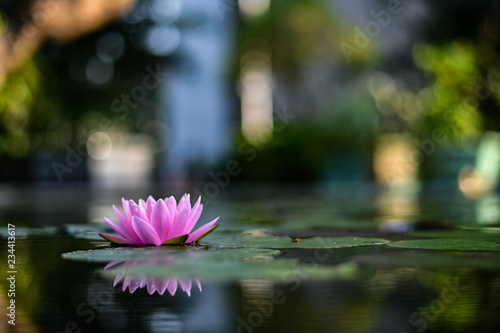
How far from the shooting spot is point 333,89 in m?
14.4

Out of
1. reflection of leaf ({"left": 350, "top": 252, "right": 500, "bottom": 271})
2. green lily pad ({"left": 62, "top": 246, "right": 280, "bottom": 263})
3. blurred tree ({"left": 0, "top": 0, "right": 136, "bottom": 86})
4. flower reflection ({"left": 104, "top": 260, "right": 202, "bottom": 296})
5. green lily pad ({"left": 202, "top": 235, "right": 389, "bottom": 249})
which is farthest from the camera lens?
blurred tree ({"left": 0, "top": 0, "right": 136, "bottom": 86})

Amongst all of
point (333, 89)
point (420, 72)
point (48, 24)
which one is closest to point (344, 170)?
point (420, 72)

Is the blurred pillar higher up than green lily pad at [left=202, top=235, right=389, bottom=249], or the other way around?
the blurred pillar

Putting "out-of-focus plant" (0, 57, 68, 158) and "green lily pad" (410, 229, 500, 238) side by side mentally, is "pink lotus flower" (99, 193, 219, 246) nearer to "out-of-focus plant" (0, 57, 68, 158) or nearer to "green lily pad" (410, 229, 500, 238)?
"green lily pad" (410, 229, 500, 238)

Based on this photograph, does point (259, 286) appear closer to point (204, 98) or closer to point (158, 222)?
point (158, 222)

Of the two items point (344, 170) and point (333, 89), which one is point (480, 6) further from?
point (333, 89)

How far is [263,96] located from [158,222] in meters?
13.2

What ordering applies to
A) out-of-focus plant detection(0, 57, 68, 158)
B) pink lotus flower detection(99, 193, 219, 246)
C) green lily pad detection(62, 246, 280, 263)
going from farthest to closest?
out-of-focus plant detection(0, 57, 68, 158), pink lotus flower detection(99, 193, 219, 246), green lily pad detection(62, 246, 280, 263)

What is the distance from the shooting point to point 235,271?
1432mm

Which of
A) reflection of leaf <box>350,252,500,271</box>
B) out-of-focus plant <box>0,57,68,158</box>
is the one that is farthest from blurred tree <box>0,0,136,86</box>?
reflection of leaf <box>350,252,500,271</box>

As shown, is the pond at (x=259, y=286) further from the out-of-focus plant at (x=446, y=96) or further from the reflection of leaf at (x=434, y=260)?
the out-of-focus plant at (x=446, y=96)

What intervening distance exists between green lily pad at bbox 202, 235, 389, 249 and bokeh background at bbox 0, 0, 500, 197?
586cm

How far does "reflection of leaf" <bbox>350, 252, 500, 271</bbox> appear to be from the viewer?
153 cm

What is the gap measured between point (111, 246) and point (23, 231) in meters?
0.91
